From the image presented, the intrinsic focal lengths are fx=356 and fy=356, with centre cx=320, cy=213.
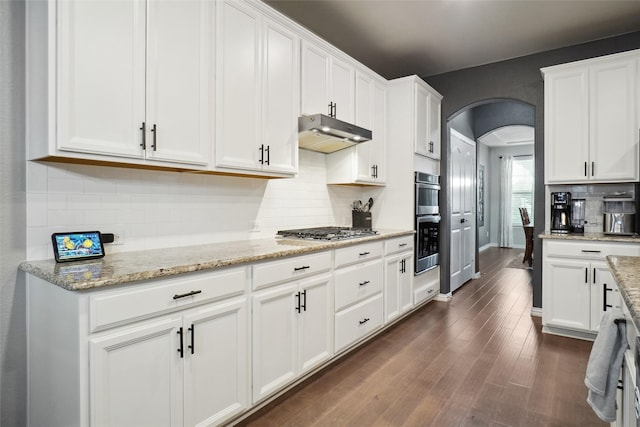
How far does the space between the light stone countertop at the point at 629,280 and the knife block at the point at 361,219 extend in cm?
230

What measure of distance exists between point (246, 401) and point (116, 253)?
1.09 meters

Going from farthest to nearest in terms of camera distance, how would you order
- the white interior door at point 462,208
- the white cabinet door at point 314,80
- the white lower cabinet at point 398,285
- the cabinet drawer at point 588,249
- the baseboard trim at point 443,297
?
1. the white interior door at point 462,208
2. the baseboard trim at point 443,297
3. the white lower cabinet at point 398,285
4. the cabinet drawer at point 588,249
5. the white cabinet door at point 314,80

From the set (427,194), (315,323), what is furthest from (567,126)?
(315,323)

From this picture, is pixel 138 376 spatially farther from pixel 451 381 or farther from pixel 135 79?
pixel 451 381

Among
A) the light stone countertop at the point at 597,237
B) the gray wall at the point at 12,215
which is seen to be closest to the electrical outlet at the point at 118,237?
the gray wall at the point at 12,215

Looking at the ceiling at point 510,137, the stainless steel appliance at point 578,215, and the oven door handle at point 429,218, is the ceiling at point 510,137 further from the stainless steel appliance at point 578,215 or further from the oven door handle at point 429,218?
the stainless steel appliance at point 578,215

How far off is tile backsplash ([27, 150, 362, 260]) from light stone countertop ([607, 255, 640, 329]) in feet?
7.22

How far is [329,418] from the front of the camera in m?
2.05

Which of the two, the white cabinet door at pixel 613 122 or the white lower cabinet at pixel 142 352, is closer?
the white lower cabinet at pixel 142 352

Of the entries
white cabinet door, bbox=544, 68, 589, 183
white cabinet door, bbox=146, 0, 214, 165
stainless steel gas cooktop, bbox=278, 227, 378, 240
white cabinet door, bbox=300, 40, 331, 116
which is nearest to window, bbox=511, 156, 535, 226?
white cabinet door, bbox=544, 68, 589, 183

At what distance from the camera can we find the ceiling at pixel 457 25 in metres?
3.03

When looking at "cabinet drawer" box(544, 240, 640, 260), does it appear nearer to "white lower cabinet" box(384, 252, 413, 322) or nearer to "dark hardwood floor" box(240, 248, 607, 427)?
"dark hardwood floor" box(240, 248, 607, 427)

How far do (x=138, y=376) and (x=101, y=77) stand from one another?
1352 mm

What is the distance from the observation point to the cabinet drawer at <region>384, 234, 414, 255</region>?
131 inches
